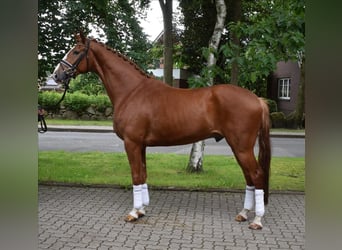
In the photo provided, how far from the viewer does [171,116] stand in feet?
16.6

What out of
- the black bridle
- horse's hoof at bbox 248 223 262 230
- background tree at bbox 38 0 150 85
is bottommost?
horse's hoof at bbox 248 223 262 230

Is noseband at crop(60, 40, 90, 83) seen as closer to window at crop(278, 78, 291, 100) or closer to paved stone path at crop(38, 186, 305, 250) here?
paved stone path at crop(38, 186, 305, 250)

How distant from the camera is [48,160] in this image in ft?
31.0

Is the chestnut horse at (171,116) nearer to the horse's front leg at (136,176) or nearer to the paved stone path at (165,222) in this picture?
the horse's front leg at (136,176)

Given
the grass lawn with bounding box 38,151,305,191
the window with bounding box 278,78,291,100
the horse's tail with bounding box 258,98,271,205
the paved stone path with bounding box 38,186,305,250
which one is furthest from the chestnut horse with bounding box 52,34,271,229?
the window with bounding box 278,78,291,100

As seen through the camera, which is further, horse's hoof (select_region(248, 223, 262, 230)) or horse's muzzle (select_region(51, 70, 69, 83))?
horse's muzzle (select_region(51, 70, 69, 83))

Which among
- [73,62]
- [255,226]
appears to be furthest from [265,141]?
[73,62]

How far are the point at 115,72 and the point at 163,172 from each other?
10.8ft

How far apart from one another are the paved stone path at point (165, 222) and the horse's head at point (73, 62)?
1824 mm

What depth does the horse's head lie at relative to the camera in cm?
515

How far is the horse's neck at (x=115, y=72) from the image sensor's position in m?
5.25

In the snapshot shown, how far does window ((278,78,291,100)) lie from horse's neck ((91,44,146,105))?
2131cm
